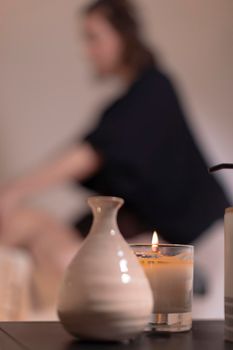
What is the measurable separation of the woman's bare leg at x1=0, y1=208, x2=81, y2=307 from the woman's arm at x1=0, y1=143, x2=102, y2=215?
5 centimetres

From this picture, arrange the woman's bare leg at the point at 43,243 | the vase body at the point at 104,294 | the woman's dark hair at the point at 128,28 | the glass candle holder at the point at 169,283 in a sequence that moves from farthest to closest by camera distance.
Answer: the woman's dark hair at the point at 128,28 < the woman's bare leg at the point at 43,243 < the glass candle holder at the point at 169,283 < the vase body at the point at 104,294

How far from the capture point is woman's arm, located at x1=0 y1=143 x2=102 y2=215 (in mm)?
1512

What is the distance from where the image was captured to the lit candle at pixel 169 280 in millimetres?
685

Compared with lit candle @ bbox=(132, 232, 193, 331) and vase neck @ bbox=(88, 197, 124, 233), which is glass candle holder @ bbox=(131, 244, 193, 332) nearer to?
lit candle @ bbox=(132, 232, 193, 331)

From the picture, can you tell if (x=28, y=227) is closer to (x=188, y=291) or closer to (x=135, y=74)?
(x=135, y=74)

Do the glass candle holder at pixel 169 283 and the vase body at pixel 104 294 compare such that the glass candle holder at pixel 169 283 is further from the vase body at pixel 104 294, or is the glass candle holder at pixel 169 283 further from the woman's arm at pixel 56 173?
the woman's arm at pixel 56 173

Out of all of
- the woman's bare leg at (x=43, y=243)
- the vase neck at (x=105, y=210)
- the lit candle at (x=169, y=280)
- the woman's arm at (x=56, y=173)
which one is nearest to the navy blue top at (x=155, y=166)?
the woman's arm at (x=56, y=173)

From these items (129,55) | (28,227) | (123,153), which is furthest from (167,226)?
(129,55)

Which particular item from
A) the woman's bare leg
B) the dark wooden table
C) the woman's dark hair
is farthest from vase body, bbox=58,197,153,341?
the woman's dark hair

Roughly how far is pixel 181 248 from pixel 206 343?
13 centimetres

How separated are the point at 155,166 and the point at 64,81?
333 millimetres

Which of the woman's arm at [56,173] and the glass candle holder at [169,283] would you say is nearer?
the glass candle holder at [169,283]

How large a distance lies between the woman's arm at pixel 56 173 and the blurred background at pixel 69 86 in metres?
0.03

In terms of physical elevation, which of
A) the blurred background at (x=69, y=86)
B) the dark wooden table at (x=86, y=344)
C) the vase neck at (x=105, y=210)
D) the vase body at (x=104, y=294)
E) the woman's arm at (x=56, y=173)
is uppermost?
the blurred background at (x=69, y=86)
